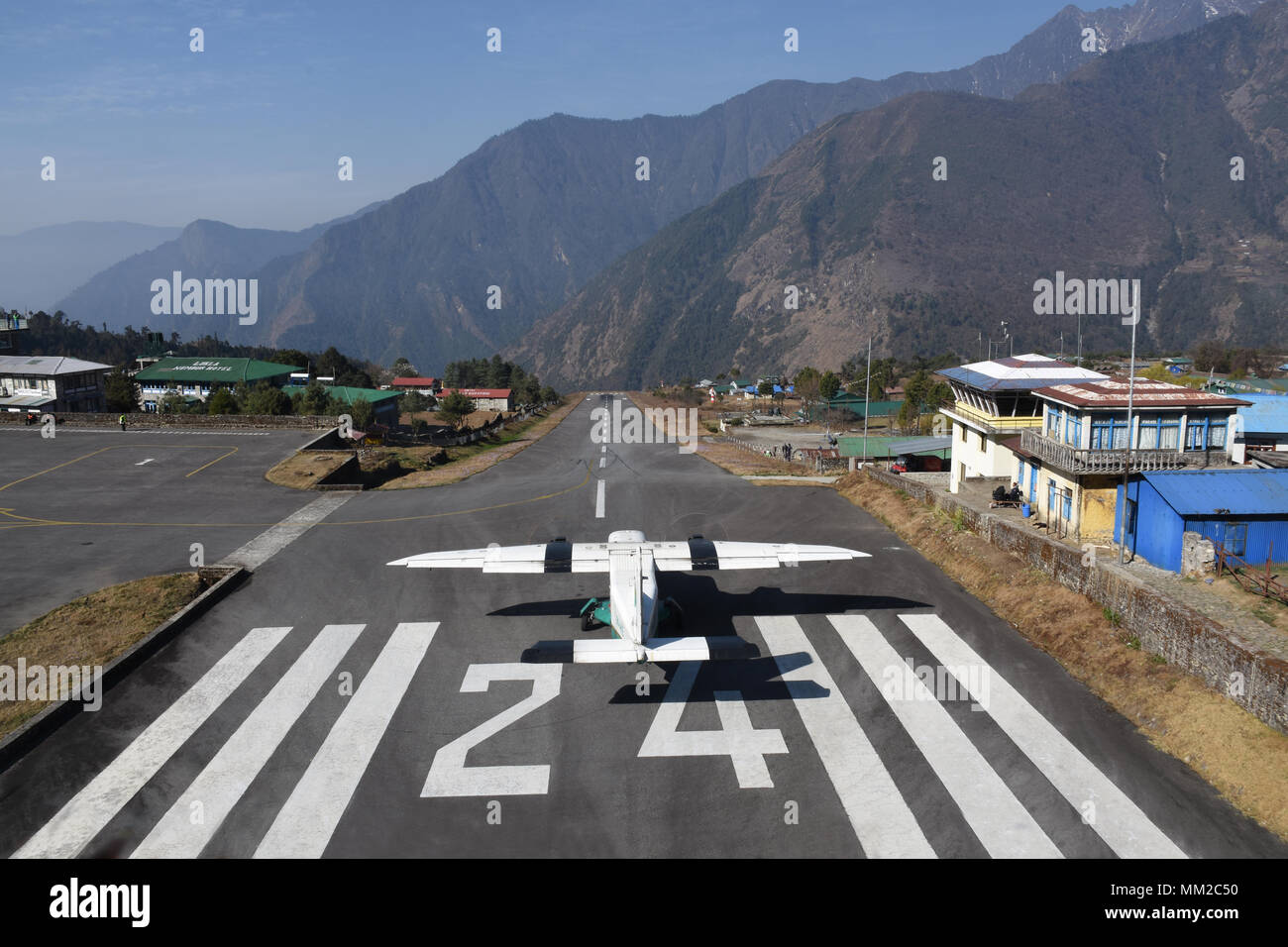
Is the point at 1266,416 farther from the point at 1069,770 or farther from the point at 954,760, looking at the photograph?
the point at 954,760

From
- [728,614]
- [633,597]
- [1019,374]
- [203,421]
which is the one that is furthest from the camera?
[203,421]

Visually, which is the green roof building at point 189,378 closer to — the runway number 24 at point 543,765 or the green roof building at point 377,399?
the green roof building at point 377,399

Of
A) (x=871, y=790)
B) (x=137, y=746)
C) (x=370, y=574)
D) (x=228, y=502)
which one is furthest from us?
(x=228, y=502)

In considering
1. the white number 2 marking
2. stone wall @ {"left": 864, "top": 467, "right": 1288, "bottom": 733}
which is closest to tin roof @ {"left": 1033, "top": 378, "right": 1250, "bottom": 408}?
stone wall @ {"left": 864, "top": 467, "right": 1288, "bottom": 733}

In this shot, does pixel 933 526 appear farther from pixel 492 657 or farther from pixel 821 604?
pixel 492 657

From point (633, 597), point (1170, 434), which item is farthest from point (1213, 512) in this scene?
point (633, 597)
